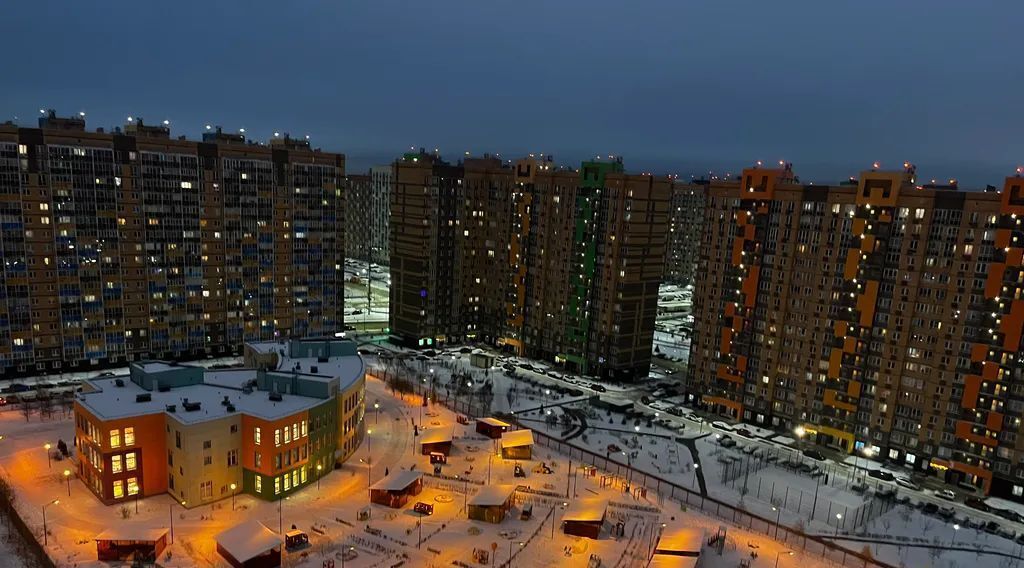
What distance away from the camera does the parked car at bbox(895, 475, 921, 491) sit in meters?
81.4

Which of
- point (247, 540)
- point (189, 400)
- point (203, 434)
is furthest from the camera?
point (189, 400)

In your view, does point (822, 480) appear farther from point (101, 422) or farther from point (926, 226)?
point (101, 422)

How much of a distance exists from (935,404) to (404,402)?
244ft

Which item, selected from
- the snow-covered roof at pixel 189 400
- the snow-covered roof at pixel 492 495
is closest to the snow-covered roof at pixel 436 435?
the snow-covered roof at pixel 492 495

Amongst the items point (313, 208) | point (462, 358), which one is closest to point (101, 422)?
point (313, 208)

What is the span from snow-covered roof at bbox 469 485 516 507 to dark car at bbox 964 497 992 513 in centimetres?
5595

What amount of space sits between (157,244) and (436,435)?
6149cm

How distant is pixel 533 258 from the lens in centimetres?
13050

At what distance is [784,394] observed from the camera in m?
97.2

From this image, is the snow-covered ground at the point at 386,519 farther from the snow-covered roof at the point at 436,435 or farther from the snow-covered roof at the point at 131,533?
the snow-covered roof at the point at 436,435

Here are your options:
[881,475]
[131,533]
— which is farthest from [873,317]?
[131,533]

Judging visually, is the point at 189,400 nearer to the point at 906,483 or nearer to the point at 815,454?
the point at 815,454

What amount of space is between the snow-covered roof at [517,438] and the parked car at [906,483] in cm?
4756

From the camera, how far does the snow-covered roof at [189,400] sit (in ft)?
216
